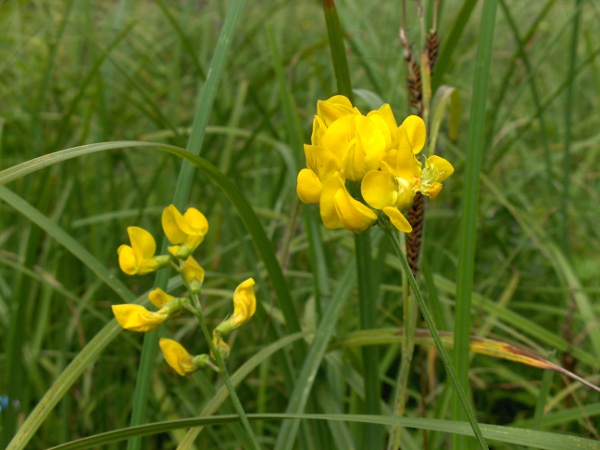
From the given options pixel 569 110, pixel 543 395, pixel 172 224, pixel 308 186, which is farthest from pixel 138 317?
pixel 569 110

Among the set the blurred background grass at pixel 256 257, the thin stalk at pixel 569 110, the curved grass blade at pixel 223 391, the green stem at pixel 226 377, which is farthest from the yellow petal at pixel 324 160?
the thin stalk at pixel 569 110

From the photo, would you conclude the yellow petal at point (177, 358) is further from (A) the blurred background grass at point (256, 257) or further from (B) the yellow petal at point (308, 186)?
(A) the blurred background grass at point (256, 257)

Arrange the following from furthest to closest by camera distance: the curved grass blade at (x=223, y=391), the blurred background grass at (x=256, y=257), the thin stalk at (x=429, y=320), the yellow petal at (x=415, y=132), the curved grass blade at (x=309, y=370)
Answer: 1. the blurred background grass at (x=256, y=257)
2. the curved grass blade at (x=309, y=370)
3. the curved grass blade at (x=223, y=391)
4. the yellow petal at (x=415, y=132)
5. the thin stalk at (x=429, y=320)

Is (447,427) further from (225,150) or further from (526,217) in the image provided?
(225,150)

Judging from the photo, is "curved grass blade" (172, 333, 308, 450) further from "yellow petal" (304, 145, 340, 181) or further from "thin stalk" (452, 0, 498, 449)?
"yellow petal" (304, 145, 340, 181)

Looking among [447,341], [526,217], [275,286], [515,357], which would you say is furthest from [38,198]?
[526,217]

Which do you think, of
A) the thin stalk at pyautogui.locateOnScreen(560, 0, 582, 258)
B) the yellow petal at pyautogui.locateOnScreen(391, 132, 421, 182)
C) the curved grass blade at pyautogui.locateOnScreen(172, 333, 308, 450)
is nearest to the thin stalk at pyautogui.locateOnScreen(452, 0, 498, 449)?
the yellow petal at pyautogui.locateOnScreen(391, 132, 421, 182)

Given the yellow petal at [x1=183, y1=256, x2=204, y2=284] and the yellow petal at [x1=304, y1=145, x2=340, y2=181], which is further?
the yellow petal at [x1=183, y1=256, x2=204, y2=284]
